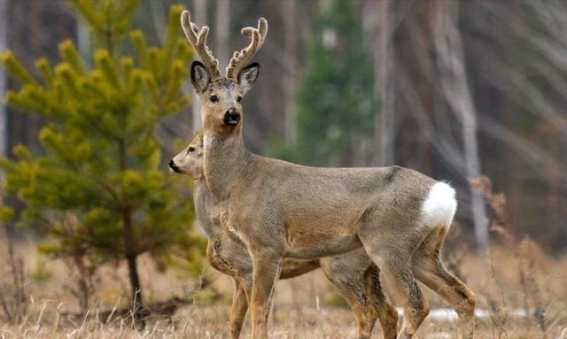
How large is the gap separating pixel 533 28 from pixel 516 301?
653 inches

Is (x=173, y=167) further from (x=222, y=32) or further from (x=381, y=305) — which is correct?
(x=222, y=32)

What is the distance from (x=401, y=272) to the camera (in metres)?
8.81

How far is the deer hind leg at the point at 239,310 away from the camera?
9.79m

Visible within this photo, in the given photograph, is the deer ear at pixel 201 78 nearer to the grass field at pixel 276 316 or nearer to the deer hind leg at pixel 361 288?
the grass field at pixel 276 316

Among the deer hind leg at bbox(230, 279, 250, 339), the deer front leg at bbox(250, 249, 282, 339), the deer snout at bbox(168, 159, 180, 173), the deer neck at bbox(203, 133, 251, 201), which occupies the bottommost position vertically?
the deer hind leg at bbox(230, 279, 250, 339)

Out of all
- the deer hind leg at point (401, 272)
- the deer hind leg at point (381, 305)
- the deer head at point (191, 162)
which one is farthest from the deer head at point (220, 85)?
the deer hind leg at point (381, 305)

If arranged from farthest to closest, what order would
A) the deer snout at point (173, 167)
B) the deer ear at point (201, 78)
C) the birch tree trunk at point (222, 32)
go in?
the birch tree trunk at point (222, 32) → the deer snout at point (173, 167) → the deer ear at point (201, 78)

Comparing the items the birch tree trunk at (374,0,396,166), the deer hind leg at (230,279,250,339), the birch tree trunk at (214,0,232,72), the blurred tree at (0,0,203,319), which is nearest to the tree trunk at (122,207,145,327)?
the blurred tree at (0,0,203,319)

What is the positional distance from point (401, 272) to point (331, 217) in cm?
69

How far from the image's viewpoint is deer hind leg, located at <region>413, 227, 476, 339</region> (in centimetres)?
906

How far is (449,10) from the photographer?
32906 mm

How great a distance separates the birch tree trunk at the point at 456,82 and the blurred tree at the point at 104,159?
623 inches

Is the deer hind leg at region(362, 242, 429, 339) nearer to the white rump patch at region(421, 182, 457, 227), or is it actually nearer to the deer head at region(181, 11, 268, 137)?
the white rump patch at region(421, 182, 457, 227)

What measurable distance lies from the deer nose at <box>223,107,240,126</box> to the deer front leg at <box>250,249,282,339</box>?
1027mm
